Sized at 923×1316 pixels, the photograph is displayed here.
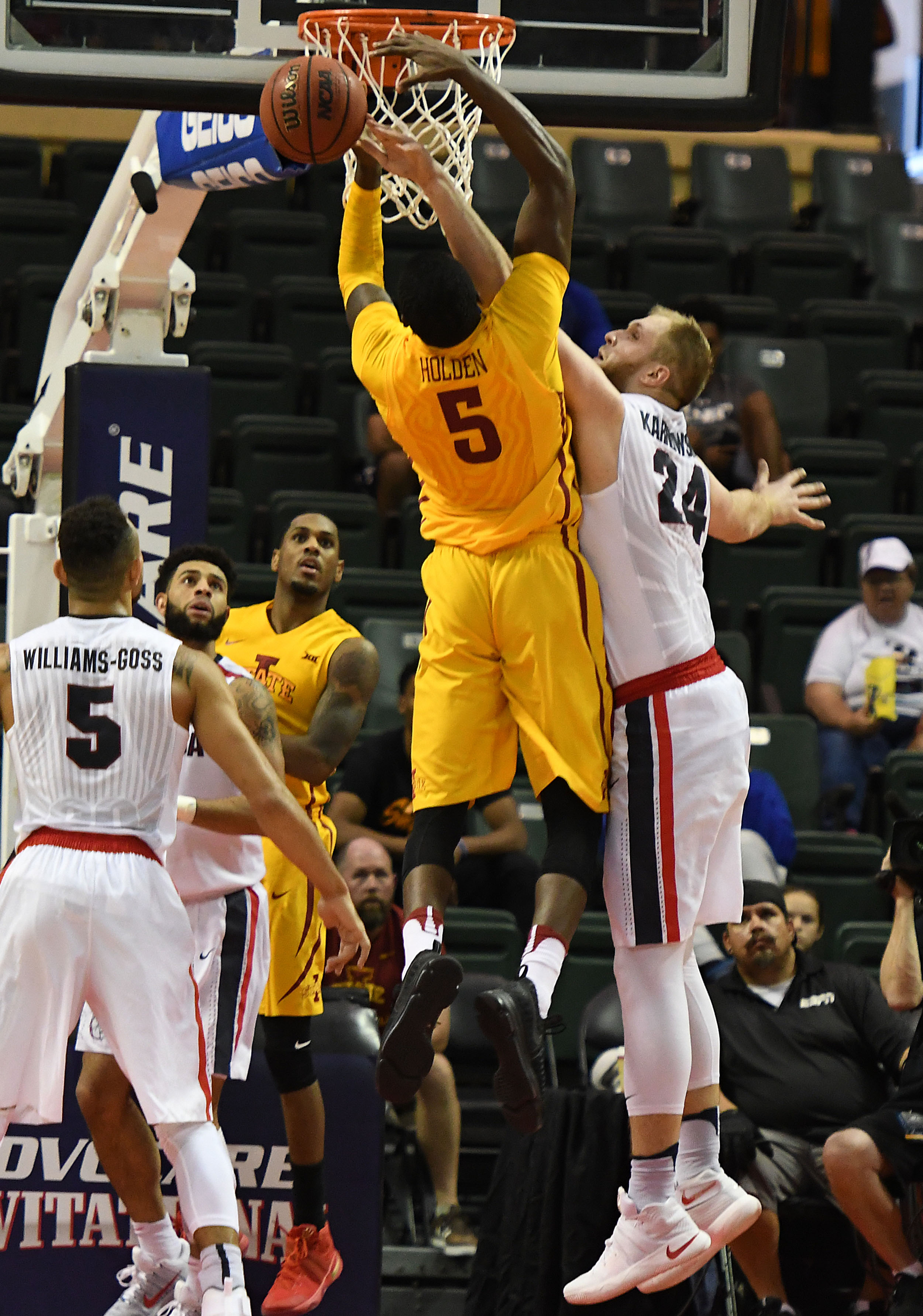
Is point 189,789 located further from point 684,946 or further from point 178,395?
point 684,946

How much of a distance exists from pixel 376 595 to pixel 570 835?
492 cm

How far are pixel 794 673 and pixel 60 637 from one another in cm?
548

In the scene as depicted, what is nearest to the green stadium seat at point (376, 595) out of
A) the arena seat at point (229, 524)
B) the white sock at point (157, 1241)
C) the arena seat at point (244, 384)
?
the arena seat at point (229, 524)

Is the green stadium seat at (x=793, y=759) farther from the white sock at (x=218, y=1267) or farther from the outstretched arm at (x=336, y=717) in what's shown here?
the white sock at (x=218, y=1267)

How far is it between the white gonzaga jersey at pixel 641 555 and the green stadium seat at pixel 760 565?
547 cm

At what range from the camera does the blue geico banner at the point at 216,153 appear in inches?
229

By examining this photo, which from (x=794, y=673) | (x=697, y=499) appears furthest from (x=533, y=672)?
(x=794, y=673)

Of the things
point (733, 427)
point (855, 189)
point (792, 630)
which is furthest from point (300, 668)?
point (855, 189)

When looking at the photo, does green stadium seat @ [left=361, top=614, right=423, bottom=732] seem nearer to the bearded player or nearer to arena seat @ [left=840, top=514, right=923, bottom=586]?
the bearded player

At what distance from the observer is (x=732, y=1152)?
6.85 m

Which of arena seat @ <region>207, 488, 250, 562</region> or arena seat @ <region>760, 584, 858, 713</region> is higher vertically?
arena seat @ <region>207, 488, 250, 562</region>

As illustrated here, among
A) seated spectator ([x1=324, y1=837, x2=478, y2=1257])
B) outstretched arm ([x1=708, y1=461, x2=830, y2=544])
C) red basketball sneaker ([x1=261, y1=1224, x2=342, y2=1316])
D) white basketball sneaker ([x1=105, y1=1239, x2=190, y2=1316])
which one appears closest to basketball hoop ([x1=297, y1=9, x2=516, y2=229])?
outstretched arm ([x1=708, y1=461, x2=830, y2=544])

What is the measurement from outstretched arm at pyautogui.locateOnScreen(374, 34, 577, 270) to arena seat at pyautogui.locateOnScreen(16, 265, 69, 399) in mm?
6705

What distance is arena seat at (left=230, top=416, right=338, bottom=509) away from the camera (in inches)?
410
